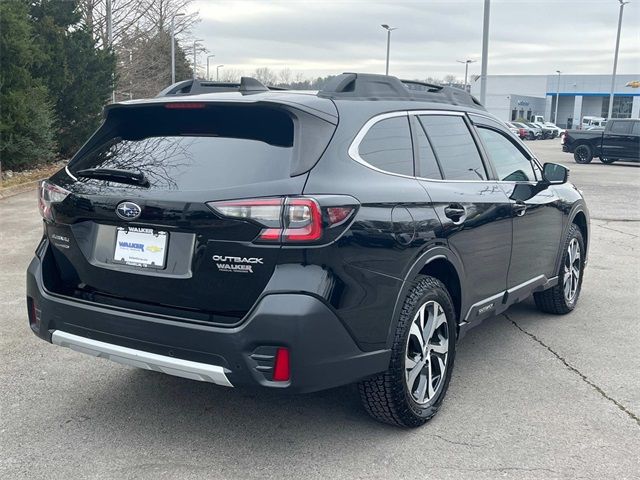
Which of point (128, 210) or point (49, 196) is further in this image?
point (49, 196)

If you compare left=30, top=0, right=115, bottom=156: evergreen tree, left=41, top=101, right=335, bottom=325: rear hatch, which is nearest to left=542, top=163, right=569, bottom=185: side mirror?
left=41, top=101, right=335, bottom=325: rear hatch

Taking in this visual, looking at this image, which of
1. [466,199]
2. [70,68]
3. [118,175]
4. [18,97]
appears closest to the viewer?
[118,175]

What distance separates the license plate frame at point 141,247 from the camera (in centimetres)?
316

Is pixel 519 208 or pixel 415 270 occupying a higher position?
pixel 519 208

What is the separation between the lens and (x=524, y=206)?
15.8 ft

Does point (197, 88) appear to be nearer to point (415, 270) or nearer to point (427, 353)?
point (415, 270)

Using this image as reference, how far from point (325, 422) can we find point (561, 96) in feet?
337

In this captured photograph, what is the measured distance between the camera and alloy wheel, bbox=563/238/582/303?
5.84 meters

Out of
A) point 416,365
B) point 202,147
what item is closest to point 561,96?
point 416,365

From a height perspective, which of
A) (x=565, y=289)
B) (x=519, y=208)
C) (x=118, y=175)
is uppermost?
(x=118, y=175)

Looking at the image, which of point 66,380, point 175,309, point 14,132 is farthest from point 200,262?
point 14,132

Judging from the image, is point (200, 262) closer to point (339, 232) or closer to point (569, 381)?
point (339, 232)

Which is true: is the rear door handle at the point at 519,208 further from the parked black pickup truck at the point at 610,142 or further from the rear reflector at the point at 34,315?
the parked black pickup truck at the point at 610,142

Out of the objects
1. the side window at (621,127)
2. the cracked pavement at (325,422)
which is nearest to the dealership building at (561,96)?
the side window at (621,127)
